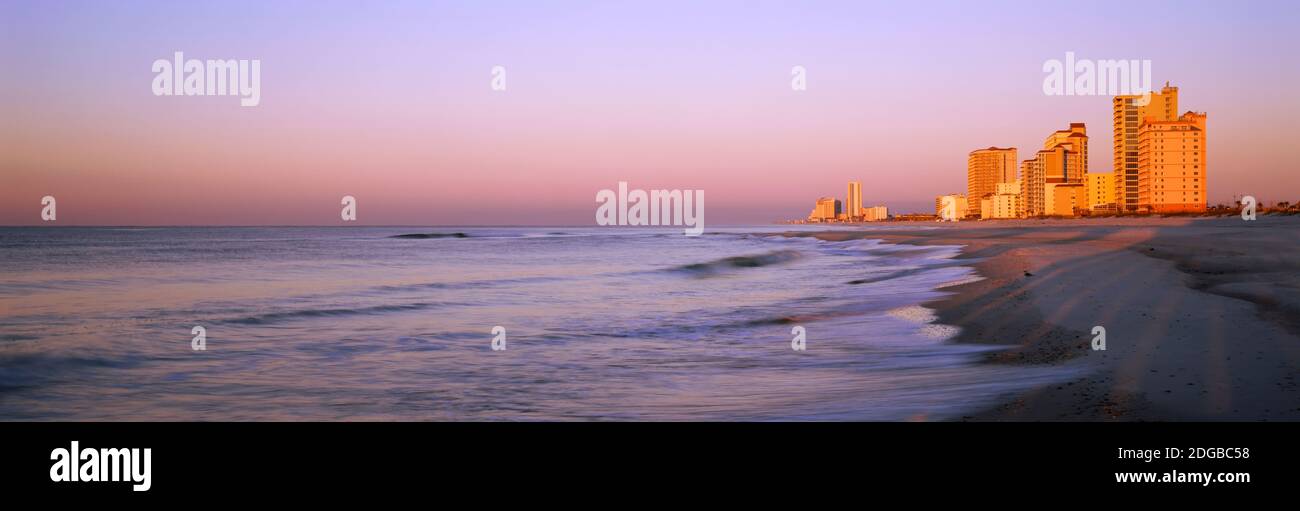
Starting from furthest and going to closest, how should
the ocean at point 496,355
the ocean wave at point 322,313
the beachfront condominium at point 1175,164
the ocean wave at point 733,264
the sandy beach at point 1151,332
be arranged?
the beachfront condominium at point 1175,164 < the ocean wave at point 733,264 < the ocean wave at point 322,313 < the ocean at point 496,355 < the sandy beach at point 1151,332

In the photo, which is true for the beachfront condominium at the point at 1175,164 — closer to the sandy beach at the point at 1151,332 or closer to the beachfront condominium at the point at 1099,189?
the beachfront condominium at the point at 1099,189

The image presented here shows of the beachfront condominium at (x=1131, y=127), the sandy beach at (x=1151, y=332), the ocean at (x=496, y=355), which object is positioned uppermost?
the beachfront condominium at (x=1131, y=127)

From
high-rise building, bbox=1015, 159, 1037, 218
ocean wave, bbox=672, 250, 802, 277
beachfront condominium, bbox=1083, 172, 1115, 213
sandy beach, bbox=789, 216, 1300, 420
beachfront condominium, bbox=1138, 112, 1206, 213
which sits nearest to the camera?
sandy beach, bbox=789, 216, 1300, 420

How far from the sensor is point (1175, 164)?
115812 millimetres

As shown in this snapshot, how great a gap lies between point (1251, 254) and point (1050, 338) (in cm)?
1398

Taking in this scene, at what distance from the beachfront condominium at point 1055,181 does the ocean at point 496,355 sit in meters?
149

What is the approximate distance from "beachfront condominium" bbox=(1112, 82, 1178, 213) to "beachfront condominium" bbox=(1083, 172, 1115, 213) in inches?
191

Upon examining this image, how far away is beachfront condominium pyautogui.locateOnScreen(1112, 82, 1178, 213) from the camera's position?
137 meters

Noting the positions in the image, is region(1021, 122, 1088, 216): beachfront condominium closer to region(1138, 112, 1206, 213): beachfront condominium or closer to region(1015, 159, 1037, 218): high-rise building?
region(1015, 159, 1037, 218): high-rise building

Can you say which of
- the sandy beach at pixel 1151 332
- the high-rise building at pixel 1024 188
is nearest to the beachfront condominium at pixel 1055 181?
the high-rise building at pixel 1024 188

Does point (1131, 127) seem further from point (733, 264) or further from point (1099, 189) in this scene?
point (733, 264)

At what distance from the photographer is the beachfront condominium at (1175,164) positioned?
115m

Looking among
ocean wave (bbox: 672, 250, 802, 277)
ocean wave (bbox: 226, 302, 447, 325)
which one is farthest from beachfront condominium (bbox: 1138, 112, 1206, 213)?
ocean wave (bbox: 226, 302, 447, 325)

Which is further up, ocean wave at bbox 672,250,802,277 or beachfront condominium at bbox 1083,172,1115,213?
beachfront condominium at bbox 1083,172,1115,213
